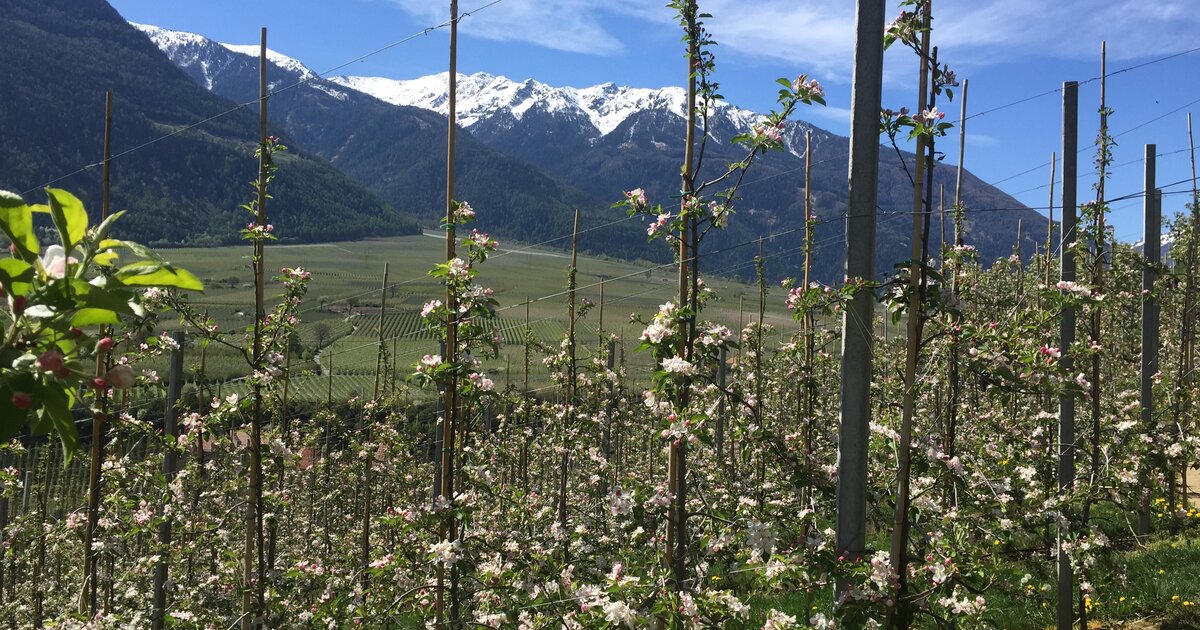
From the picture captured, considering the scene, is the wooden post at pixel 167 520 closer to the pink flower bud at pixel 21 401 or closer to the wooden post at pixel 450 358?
the wooden post at pixel 450 358

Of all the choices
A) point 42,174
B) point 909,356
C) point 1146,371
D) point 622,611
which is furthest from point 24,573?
point 42,174

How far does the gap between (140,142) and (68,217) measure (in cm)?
18063

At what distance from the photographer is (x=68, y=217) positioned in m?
0.83

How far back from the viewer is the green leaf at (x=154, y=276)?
790mm

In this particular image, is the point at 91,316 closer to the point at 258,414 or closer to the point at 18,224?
the point at 18,224

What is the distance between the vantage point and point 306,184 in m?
170

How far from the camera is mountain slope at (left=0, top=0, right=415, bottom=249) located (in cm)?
13312

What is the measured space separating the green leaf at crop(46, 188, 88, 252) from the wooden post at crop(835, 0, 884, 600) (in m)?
2.06

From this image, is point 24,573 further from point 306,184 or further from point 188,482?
point 306,184

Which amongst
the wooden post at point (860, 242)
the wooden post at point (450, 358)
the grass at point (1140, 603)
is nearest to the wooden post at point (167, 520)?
the wooden post at point (450, 358)

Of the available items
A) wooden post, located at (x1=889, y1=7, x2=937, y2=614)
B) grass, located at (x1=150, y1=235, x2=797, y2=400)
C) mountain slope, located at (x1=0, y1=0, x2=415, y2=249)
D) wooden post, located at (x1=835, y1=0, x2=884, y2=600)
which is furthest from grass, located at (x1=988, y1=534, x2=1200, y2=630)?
mountain slope, located at (x1=0, y1=0, x2=415, y2=249)

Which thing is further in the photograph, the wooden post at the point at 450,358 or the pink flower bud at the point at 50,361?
the wooden post at the point at 450,358

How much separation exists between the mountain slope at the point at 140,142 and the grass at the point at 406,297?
483 inches

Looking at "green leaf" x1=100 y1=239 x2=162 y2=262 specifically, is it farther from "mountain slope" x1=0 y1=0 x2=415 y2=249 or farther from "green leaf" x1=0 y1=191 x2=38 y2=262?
"mountain slope" x1=0 y1=0 x2=415 y2=249
